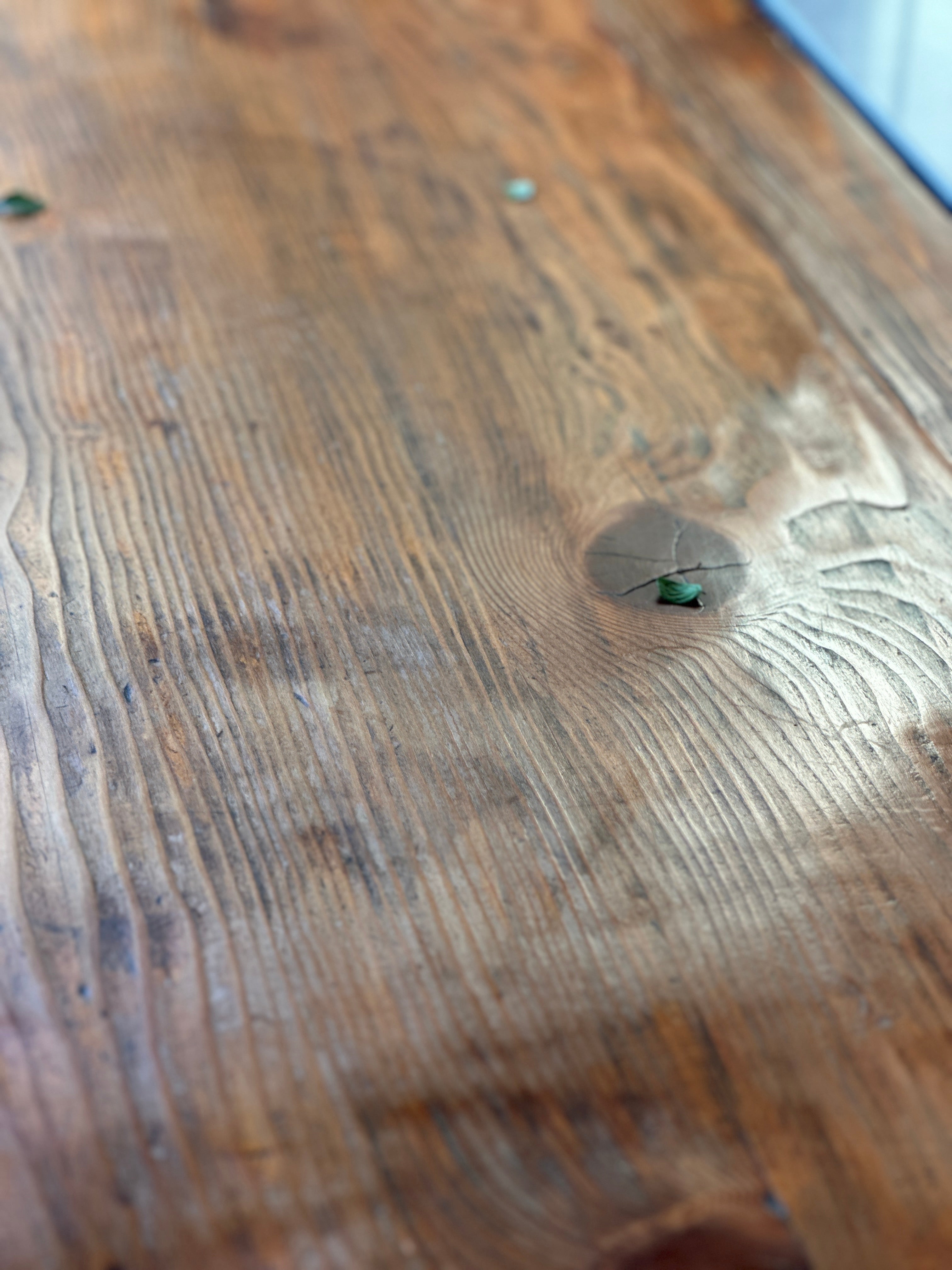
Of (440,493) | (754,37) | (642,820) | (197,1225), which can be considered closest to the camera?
(197,1225)

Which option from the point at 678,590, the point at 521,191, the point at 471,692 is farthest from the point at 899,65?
the point at 471,692

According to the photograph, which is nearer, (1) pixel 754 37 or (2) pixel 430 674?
(2) pixel 430 674

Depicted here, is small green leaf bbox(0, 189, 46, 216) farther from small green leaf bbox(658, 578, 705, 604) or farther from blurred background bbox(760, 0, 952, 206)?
blurred background bbox(760, 0, 952, 206)

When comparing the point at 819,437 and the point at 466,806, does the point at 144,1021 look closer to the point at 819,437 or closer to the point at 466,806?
the point at 466,806

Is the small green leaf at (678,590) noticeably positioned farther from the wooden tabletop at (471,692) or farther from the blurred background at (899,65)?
the blurred background at (899,65)

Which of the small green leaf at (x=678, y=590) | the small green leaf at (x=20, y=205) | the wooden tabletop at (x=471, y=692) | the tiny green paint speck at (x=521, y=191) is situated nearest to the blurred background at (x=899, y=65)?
the wooden tabletop at (x=471, y=692)

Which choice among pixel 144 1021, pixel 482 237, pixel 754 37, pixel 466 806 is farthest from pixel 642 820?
pixel 754 37
